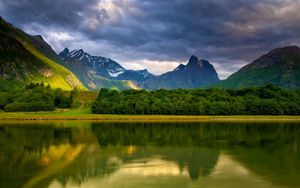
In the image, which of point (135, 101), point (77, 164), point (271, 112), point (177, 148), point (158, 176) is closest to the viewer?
point (158, 176)

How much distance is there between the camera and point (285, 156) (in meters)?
51.0

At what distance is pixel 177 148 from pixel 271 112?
429ft

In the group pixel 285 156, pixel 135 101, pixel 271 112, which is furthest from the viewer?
pixel 135 101

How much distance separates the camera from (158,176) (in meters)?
37.2

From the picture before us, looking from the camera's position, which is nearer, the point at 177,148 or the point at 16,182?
the point at 16,182

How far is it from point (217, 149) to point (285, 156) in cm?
1106

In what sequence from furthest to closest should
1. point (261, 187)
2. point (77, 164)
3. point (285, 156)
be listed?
point (285, 156), point (77, 164), point (261, 187)

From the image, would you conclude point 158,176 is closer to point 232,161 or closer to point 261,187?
point 261,187

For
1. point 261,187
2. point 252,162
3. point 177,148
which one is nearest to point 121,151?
point 177,148

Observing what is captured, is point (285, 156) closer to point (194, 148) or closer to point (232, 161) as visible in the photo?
point (232, 161)

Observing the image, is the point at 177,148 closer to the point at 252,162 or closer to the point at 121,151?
the point at 121,151

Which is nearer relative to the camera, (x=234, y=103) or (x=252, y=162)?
(x=252, y=162)

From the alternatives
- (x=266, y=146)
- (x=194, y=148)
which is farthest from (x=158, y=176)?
(x=266, y=146)

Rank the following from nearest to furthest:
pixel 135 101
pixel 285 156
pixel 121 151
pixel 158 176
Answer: pixel 158 176, pixel 285 156, pixel 121 151, pixel 135 101
